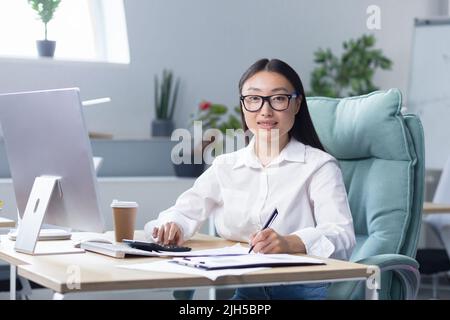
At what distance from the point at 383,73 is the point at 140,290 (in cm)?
432

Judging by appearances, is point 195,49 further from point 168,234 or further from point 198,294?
point 168,234

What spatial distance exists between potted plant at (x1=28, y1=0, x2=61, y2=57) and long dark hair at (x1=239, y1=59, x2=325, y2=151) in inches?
99.4

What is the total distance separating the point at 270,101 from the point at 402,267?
22.4 inches

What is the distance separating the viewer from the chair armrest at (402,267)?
2160 mm

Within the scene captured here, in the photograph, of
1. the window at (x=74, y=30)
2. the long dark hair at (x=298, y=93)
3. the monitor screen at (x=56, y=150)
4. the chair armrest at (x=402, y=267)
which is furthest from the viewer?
the window at (x=74, y=30)

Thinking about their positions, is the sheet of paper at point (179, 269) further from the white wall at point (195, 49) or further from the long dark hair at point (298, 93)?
the white wall at point (195, 49)

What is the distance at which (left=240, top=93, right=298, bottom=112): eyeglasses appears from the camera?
232cm

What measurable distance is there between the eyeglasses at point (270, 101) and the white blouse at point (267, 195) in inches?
5.1

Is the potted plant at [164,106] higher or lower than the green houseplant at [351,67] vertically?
lower

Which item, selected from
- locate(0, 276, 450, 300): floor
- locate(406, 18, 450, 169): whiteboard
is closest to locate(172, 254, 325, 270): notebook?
locate(0, 276, 450, 300): floor

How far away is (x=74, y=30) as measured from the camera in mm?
5023

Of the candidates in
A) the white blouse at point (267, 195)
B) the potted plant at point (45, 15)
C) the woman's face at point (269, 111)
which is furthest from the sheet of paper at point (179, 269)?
the potted plant at point (45, 15)

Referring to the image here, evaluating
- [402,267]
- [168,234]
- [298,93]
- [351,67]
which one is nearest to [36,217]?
[168,234]
